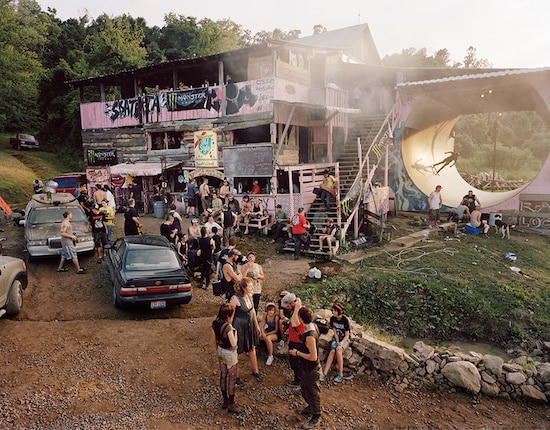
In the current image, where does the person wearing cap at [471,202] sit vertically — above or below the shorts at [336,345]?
above

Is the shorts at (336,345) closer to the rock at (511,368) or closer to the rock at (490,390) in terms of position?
the rock at (490,390)

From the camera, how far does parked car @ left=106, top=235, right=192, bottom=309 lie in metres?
8.30

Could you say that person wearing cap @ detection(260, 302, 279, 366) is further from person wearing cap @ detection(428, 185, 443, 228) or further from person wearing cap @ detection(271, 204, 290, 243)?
person wearing cap @ detection(428, 185, 443, 228)

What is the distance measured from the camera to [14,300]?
8430 millimetres

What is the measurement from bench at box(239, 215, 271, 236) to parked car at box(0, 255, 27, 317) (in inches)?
326

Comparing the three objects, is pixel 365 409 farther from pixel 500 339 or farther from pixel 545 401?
pixel 500 339

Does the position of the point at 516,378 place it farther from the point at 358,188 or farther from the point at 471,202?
the point at 471,202

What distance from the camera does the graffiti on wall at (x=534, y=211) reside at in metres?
16.5


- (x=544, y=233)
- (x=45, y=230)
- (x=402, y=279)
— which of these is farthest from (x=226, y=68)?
(x=544, y=233)

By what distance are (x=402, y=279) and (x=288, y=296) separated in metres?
5.18

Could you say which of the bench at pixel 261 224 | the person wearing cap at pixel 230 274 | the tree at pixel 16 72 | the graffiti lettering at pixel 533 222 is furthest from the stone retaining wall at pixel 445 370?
the tree at pixel 16 72

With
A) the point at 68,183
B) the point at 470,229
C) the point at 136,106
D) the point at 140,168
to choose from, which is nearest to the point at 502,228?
the point at 470,229

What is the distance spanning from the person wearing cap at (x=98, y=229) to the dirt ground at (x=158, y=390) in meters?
3.54

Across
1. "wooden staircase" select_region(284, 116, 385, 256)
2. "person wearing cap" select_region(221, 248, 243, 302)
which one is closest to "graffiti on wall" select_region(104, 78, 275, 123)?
"wooden staircase" select_region(284, 116, 385, 256)
